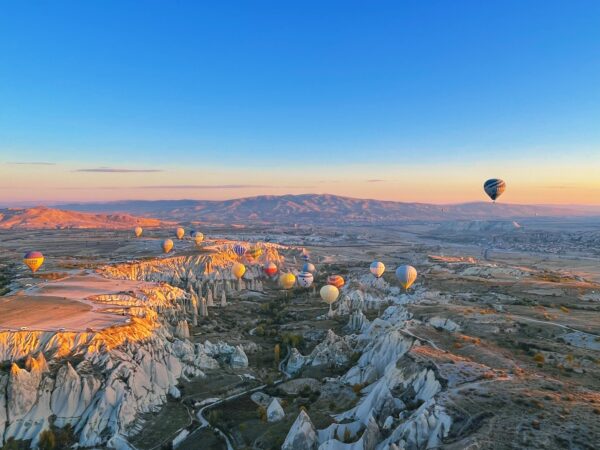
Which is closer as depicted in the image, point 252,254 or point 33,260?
point 33,260

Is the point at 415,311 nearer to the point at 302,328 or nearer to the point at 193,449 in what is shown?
the point at 302,328

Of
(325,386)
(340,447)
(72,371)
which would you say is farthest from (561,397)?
(72,371)

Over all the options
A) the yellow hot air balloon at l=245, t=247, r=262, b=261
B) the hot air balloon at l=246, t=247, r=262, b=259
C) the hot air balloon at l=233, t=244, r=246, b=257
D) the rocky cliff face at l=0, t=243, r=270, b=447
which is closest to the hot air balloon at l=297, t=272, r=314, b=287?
the yellow hot air balloon at l=245, t=247, r=262, b=261

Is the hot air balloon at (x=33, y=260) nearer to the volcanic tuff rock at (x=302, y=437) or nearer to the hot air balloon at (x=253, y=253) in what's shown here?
the hot air balloon at (x=253, y=253)

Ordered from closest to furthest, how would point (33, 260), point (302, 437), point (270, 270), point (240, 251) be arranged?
point (302, 437) < point (33, 260) < point (270, 270) < point (240, 251)

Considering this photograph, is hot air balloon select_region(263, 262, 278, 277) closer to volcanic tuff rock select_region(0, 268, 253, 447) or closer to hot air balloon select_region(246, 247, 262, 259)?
hot air balloon select_region(246, 247, 262, 259)

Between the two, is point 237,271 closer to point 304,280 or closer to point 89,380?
point 304,280

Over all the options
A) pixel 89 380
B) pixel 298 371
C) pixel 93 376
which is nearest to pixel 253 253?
pixel 298 371

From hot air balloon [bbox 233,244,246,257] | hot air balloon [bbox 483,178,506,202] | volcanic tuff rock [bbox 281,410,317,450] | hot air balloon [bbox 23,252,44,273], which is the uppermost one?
hot air balloon [bbox 483,178,506,202]

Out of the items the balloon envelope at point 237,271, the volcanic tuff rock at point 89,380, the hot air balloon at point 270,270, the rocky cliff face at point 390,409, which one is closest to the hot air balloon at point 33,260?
the balloon envelope at point 237,271

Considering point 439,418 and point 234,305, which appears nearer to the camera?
point 439,418

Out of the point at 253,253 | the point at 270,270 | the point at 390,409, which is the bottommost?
the point at 270,270
